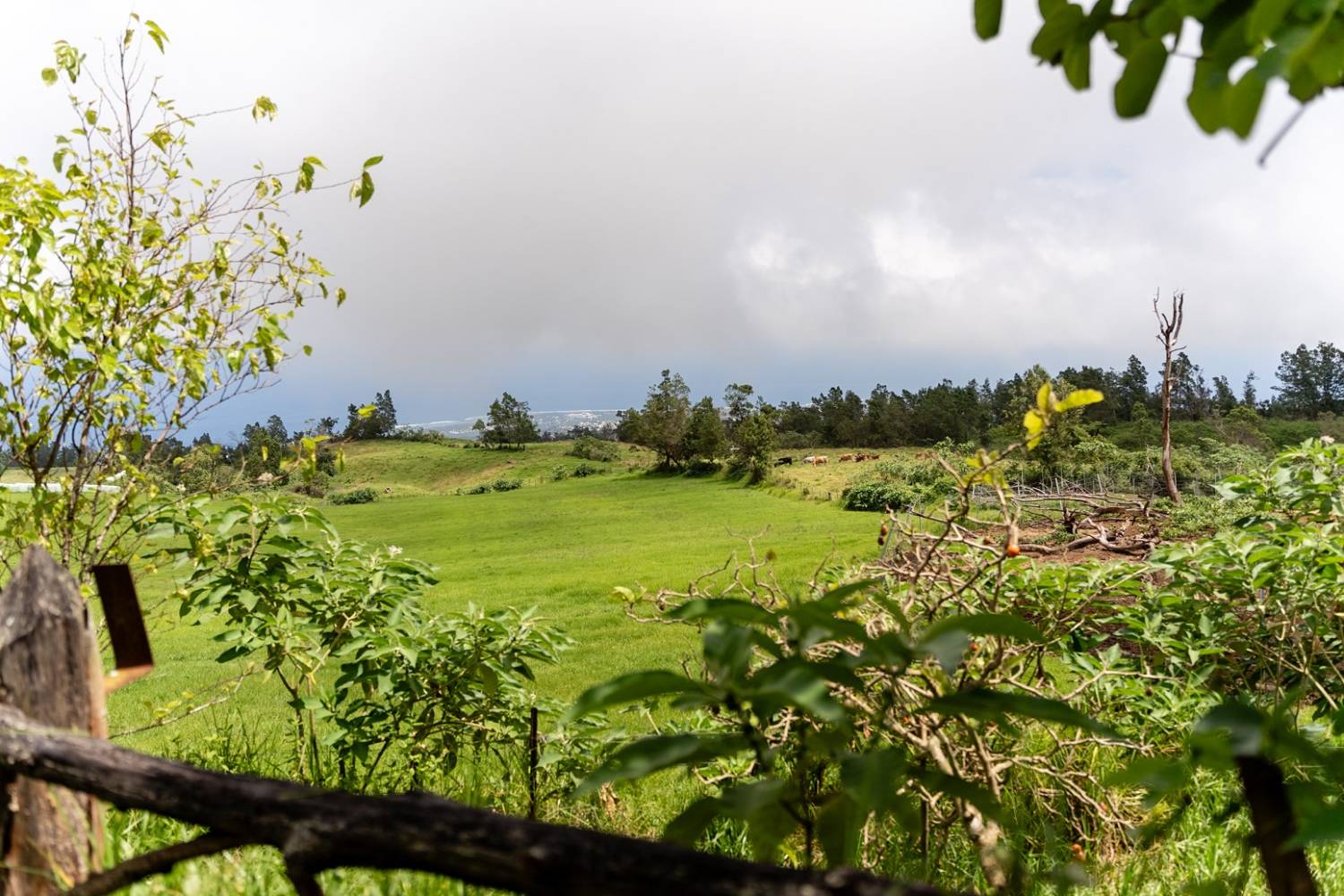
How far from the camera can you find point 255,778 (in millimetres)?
1231

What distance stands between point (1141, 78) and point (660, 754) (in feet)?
3.80

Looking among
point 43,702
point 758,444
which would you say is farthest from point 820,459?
point 43,702

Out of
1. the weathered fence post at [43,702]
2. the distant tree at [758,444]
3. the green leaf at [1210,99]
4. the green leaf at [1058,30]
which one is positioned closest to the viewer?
the green leaf at [1210,99]

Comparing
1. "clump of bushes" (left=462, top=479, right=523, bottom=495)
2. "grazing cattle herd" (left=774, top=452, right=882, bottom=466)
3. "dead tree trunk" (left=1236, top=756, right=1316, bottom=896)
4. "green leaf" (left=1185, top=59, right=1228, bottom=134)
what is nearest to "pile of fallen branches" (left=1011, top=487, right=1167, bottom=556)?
"green leaf" (left=1185, top=59, right=1228, bottom=134)

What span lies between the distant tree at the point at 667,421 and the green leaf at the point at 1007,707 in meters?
56.2

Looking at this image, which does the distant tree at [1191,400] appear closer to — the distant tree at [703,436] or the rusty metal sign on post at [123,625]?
the distant tree at [703,436]

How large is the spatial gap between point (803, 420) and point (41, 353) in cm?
8376

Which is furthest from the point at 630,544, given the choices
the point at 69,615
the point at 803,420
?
the point at 803,420

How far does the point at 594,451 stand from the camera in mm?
72875

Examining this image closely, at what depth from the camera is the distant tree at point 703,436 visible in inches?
2157

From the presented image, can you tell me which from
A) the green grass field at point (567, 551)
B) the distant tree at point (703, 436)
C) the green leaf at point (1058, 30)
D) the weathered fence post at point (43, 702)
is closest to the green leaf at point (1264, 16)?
the green leaf at point (1058, 30)

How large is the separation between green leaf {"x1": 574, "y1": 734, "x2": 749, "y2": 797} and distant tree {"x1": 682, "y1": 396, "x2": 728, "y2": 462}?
53591 millimetres

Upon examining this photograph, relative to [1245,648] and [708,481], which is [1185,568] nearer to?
[1245,648]

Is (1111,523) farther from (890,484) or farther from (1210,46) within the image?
(890,484)
